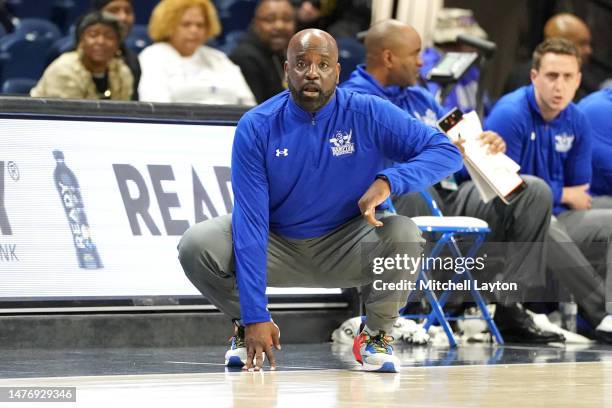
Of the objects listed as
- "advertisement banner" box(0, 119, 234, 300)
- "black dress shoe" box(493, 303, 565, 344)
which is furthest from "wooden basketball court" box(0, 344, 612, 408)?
"black dress shoe" box(493, 303, 565, 344)

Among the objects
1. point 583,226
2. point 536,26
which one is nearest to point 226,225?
point 583,226

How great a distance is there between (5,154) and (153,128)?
80 cm

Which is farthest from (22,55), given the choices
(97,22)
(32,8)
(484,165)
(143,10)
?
(484,165)

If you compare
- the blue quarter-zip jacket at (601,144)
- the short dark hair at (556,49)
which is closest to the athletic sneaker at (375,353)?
the short dark hair at (556,49)

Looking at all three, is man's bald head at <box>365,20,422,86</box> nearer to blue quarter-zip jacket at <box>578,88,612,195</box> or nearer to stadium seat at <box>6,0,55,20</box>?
blue quarter-zip jacket at <box>578,88,612,195</box>

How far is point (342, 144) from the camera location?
5309 mm

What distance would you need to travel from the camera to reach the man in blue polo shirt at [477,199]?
6.97m

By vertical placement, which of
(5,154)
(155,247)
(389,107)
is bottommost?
(155,247)

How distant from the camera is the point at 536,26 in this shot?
10992 millimetres

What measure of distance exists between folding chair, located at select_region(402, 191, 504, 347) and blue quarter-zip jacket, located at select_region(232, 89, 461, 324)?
3.67 ft

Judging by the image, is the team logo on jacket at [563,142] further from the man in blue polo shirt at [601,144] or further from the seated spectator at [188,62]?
the seated spectator at [188,62]

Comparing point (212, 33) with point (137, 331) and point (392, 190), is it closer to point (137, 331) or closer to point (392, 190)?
point (137, 331)

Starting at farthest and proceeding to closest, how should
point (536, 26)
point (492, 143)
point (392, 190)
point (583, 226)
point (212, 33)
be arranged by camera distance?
point (536, 26)
point (212, 33)
point (583, 226)
point (492, 143)
point (392, 190)

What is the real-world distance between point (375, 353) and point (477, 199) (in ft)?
7.26
